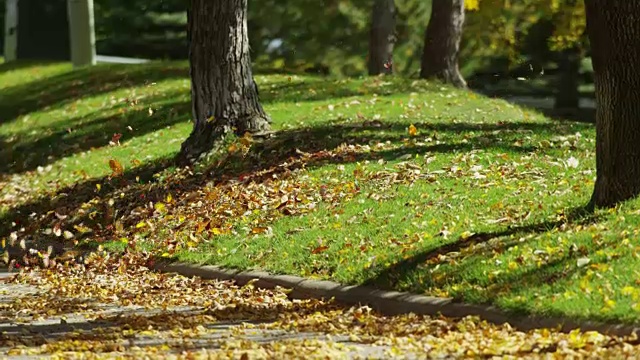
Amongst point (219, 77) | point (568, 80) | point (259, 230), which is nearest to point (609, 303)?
point (259, 230)

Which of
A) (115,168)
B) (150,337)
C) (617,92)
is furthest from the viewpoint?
(115,168)

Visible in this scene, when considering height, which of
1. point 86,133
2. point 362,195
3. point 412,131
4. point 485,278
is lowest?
point 86,133

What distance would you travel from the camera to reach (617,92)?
11.4m

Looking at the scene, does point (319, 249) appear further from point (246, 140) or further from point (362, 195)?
point (246, 140)

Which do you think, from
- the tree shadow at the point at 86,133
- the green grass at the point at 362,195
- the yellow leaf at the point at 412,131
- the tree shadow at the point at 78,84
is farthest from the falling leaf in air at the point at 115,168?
the tree shadow at the point at 78,84

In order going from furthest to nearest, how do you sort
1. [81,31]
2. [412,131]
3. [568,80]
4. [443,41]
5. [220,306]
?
[568,80] → [81,31] → [443,41] → [412,131] → [220,306]

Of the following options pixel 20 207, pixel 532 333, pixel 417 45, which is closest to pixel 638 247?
pixel 532 333

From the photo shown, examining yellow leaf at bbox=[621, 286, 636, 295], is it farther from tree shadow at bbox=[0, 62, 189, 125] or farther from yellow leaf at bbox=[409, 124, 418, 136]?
tree shadow at bbox=[0, 62, 189, 125]

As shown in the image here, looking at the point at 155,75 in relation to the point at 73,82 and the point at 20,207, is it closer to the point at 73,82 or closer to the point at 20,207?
the point at 73,82

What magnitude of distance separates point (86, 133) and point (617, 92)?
1332cm

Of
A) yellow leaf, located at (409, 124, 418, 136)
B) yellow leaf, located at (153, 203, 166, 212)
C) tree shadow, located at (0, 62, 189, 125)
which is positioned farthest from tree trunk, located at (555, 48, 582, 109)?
yellow leaf, located at (153, 203, 166, 212)

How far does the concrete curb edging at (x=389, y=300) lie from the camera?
28.8 ft

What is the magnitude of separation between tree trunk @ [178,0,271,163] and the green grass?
426 millimetres

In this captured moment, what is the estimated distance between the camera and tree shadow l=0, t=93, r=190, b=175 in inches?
864
